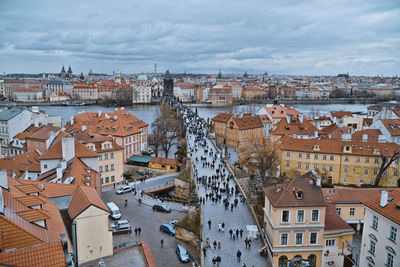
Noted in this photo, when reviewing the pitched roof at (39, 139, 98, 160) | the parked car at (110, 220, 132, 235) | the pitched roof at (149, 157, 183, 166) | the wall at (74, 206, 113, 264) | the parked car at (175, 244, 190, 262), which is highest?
the pitched roof at (39, 139, 98, 160)

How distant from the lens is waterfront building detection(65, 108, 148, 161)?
1516 inches

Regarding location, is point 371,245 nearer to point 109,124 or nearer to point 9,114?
point 109,124

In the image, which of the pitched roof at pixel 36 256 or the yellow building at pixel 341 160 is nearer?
the pitched roof at pixel 36 256

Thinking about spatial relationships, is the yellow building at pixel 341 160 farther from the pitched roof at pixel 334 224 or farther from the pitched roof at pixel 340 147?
the pitched roof at pixel 334 224

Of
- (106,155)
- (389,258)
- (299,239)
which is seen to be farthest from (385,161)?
(106,155)

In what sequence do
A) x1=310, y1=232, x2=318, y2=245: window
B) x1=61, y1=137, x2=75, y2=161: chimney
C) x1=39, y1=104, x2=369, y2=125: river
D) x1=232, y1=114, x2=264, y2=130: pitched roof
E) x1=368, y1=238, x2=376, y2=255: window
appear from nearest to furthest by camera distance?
x1=368, y1=238, x2=376, y2=255: window, x1=310, y1=232, x2=318, y2=245: window, x1=61, y1=137, x2=75, y2=161: chimney, x1=232, y1=114, x2=264, y2=130: pitched roof, x1=39, y1=104, x2=369, y2=125: river

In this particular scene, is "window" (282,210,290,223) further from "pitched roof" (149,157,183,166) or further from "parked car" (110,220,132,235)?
"pitched roof" (149,157,183,166)

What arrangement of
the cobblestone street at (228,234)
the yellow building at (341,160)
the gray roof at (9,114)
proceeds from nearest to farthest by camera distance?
the cobblestone street at (228,234) < the yellow building at (341,160) < the gray roof at (9,114)

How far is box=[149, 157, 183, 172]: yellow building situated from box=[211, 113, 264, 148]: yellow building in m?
14.8

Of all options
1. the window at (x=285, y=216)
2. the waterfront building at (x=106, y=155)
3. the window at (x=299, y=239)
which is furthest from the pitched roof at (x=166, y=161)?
the window at (x=299, y=239)

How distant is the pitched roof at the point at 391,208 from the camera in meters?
14.4

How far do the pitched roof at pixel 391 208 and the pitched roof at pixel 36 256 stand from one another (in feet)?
40.8

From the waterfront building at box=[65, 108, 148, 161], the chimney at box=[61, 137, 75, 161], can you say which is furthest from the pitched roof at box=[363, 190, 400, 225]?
the waterfront building at box=[65, 108, 148, 161]

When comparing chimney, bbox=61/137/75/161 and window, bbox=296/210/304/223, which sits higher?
chimney, bbox=61/137/75/161
